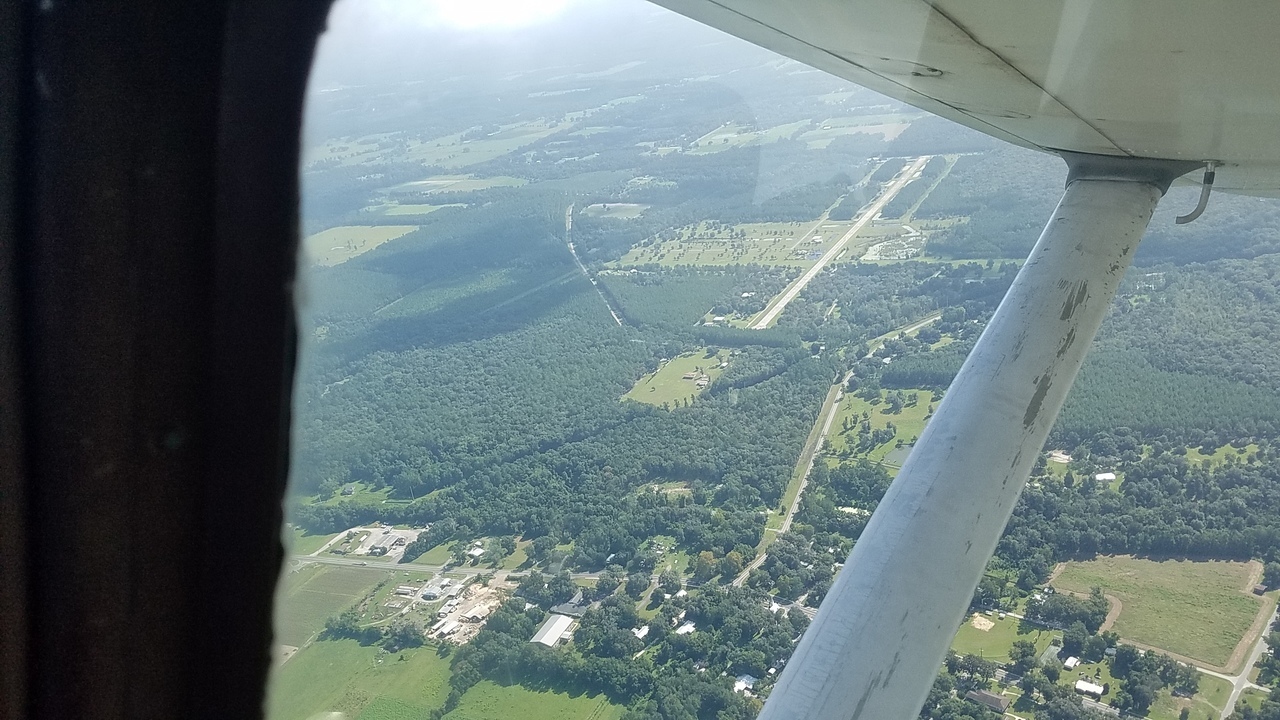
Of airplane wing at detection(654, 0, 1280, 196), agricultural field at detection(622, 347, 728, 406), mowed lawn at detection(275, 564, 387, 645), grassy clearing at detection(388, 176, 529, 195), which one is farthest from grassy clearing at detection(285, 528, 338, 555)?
agricultural field at detection(622, 347, 728, 406)

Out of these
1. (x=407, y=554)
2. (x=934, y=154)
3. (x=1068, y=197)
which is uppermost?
(x=1068, y=197)

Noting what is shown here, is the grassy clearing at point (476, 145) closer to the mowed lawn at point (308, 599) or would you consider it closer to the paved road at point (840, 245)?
the mowed lawn at point (308, 599)

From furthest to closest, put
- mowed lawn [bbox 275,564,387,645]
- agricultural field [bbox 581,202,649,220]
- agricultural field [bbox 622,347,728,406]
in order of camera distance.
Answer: agricultural field [bbox 581,202,649,220]
agricultural field [bbox 622,347,728,406]
mowed lawn [bbox 275,564,387,645]

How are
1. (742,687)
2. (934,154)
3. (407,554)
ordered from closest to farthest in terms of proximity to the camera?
1. (407,554)
2. (742,687)
3. (934,154)

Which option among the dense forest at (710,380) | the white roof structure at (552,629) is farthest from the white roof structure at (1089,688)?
the white roof structure at (552,629)

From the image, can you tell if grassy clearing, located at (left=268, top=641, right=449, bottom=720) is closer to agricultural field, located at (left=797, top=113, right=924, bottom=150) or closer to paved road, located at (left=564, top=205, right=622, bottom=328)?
agricultural field, located at (left=797, top=113, right=924, bottom=150)

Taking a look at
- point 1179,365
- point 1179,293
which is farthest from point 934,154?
point 1179,365

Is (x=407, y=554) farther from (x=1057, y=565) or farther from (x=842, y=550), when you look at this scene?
(x=1057, y=565)
